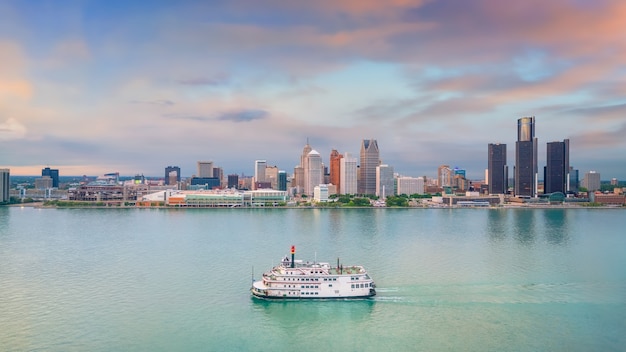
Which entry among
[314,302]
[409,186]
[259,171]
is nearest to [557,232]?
[314,302]

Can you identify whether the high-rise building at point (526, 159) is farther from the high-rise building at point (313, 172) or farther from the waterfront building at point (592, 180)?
the high-rise building at point (313, 172)

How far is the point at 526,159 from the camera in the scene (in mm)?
60281

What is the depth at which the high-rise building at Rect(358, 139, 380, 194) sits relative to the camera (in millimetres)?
63497

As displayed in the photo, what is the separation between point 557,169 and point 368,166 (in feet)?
76.8

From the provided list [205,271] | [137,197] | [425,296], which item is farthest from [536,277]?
[137,197]

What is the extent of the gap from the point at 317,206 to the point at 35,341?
36365mm

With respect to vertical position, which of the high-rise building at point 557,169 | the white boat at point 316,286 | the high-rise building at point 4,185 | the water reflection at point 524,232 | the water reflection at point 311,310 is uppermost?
the high-rise building at point 557,169

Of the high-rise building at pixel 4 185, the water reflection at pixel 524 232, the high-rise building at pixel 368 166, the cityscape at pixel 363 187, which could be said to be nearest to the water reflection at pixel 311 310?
the water reflection at pixel 524 232

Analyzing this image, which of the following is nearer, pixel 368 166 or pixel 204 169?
pixel 368 166

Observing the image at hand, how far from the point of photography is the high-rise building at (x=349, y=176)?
62953mm

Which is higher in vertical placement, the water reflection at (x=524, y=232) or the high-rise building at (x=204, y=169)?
the high-rise building at (x=204, y=169)

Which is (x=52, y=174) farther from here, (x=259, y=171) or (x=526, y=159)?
(x=526, y=159)

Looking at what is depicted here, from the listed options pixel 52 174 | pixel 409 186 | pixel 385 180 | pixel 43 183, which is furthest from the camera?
pixel 52 174

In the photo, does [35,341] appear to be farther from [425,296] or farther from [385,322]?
[425,296]
